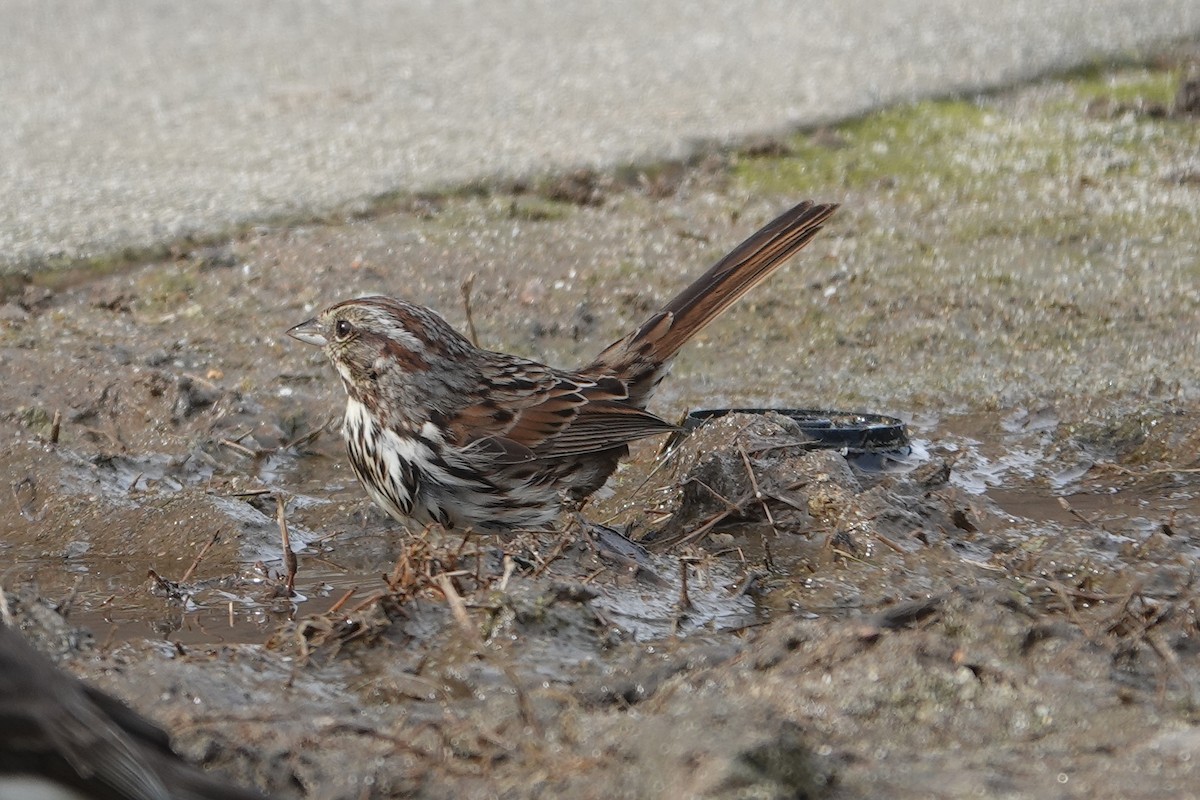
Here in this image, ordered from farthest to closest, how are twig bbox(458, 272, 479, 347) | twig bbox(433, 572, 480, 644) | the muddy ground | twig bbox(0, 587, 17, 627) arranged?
1. twig bbox(458, 272, 479, 347)
2. twig bbox(433, 572, 480, 644)
3. twig bbox(0, 587, 17, 627)
4. the muddy ground

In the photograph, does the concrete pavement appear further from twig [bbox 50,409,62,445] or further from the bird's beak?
the bird's beak

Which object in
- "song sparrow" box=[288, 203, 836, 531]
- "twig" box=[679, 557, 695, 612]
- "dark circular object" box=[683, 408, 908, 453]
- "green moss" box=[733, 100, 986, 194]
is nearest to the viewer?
"twig" box=[679, 557, 695, 612]

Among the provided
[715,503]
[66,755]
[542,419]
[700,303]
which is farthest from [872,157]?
[66,755]

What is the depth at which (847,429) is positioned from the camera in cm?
573

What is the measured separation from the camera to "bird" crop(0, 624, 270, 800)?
8.52 ft

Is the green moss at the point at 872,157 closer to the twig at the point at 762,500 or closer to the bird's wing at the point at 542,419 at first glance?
the bird's wing at the point at 542,419

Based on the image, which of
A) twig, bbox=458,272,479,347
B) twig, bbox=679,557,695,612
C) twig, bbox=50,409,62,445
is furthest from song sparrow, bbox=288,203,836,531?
twig, bbox=679,557,695,612

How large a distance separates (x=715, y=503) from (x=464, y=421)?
2.99 ft

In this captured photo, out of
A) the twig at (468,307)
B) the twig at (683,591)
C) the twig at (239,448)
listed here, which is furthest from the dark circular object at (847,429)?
the twig at (239,448)

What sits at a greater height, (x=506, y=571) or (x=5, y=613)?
(x=5, y=613)

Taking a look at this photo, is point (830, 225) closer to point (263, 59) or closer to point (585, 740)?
point (263, 59)

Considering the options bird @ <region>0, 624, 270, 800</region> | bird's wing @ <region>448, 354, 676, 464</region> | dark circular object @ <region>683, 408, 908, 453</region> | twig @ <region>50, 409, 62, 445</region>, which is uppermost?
bird @ <region>0, 624, 270, 800</region>

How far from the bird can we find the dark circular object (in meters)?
3.23

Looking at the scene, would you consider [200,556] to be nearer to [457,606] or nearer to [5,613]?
[5,613]
